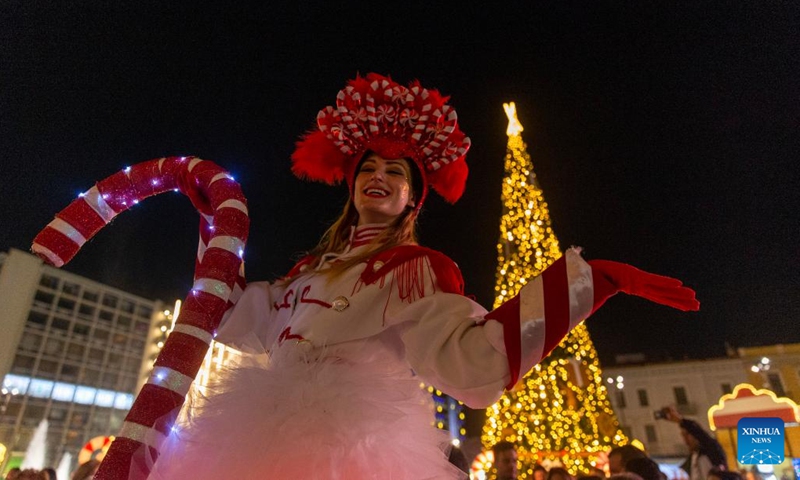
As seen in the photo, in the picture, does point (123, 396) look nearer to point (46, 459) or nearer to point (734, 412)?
point (46, 459)

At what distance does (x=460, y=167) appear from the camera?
2438mm

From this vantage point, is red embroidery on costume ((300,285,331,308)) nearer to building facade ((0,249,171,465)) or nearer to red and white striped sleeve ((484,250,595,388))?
red and white striped sleeve ((484,250,595,388))

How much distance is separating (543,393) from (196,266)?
10173 mm

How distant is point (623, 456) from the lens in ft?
16.4

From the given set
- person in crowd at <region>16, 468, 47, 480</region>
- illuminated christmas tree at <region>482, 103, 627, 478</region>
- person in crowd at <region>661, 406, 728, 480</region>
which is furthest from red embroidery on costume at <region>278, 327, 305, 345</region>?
illuminated christmas tree at <region>482, 103, 627, 478</region>

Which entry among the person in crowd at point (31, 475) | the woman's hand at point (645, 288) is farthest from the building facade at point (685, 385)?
the woman's hand at point (645, 288)

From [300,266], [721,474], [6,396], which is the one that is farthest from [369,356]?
[6,396]

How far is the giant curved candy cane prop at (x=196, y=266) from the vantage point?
1421 millimetres

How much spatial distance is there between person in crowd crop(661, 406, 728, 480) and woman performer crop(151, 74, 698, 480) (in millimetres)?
4201

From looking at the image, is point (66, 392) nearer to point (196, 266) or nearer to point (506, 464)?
point (506, 464)

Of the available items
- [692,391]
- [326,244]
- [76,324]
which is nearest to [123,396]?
[76,324]

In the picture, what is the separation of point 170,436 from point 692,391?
3439cm

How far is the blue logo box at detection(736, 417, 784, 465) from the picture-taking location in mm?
4312

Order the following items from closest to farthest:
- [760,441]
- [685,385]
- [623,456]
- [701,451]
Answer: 1. [760,441]
2. [701,451]
3. [623,456]
4. [685,385]
